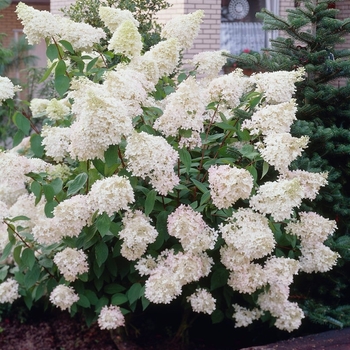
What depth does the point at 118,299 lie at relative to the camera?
342cm

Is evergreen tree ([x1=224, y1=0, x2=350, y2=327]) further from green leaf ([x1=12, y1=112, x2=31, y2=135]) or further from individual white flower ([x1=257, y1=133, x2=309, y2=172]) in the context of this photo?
green leaf ([x1=12, y1=112, x2=31, y2=135])

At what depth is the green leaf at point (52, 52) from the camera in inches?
136

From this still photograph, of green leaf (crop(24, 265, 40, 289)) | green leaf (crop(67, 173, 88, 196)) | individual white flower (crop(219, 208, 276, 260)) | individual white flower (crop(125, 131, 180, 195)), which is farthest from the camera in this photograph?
green leaf (crop(24, 265, 40, 289))

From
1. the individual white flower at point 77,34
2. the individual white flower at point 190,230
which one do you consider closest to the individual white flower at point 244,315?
the individual white flower at point 190,230

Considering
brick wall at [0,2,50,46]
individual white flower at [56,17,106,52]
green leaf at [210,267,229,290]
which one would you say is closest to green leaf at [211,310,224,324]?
green leaf at [210,267,229,290]

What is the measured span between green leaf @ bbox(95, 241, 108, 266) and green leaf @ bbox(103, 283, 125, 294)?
29 cm

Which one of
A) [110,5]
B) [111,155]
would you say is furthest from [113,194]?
[110,5]

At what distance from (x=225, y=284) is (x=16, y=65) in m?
7.69

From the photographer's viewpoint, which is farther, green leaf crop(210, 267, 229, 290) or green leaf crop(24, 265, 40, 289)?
green leaf crop(24, 265, 40, 289)

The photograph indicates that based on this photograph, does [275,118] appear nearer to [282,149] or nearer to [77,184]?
[282,149]

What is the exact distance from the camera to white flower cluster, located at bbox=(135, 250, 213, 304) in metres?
3.00

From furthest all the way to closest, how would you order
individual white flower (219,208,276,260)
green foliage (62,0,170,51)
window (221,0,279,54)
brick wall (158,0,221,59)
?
window (221,0,279,54)
brick wall (158,0,221,59)
green foliage (62,0,170,51)
individual white flower (219,208,276,260)

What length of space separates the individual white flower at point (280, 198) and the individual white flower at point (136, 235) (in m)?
0.55

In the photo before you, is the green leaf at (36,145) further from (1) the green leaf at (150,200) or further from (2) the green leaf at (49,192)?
(1) the green leaf at (150,200)
